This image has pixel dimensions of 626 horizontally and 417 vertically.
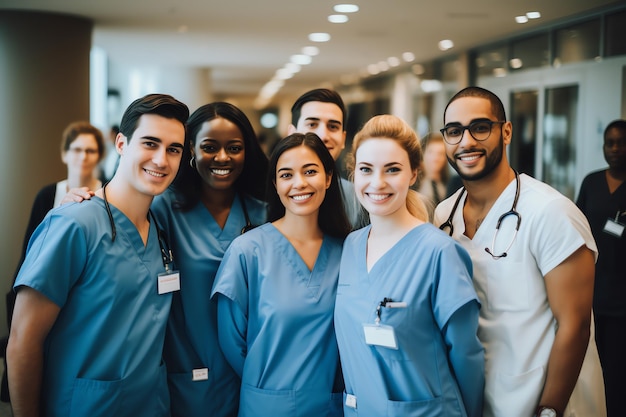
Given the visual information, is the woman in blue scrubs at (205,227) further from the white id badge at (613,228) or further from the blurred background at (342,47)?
the blurred background at (342,47)

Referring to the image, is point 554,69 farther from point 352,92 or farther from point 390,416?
point 352,92

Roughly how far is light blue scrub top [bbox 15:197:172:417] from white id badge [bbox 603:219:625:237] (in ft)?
9.92

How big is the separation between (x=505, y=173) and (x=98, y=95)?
10.1m

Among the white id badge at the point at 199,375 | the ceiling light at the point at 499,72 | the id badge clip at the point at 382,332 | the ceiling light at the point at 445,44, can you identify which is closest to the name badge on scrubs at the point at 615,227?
the id badge clip at the point at 382,332

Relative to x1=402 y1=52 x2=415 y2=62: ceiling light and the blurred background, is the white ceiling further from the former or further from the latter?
x1=402 y1=52 x2=415 y2=62: ceiling light

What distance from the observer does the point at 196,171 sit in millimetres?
2398

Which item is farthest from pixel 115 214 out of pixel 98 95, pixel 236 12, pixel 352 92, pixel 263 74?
pixel 352 92

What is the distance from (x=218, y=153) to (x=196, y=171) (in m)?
0.14

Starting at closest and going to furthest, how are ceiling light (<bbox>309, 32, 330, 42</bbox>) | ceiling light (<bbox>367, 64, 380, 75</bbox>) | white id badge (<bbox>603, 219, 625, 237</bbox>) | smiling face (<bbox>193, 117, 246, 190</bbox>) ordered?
1. smiling face (<bbox>193, 117, 246, 190</bbox>)
2. white id badge (<bbox>603, 219, 625, 237</bbox>)
3. ceiling light (<bbox>309, 32, 330, 42</bbox>)
4. ceiling light (<bbox>367, 64, 380, 75</bbox>)

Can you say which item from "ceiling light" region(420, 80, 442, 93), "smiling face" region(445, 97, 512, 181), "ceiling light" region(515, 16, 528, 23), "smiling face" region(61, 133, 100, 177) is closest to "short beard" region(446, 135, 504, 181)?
"smiling face" region(445, 97, 512, 181)

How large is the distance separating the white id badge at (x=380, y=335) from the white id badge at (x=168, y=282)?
2.28ft

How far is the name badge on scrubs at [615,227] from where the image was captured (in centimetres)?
364

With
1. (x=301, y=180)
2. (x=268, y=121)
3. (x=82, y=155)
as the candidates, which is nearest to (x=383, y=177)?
(x=301, y=180)

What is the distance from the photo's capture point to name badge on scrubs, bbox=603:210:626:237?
12.0 ft
